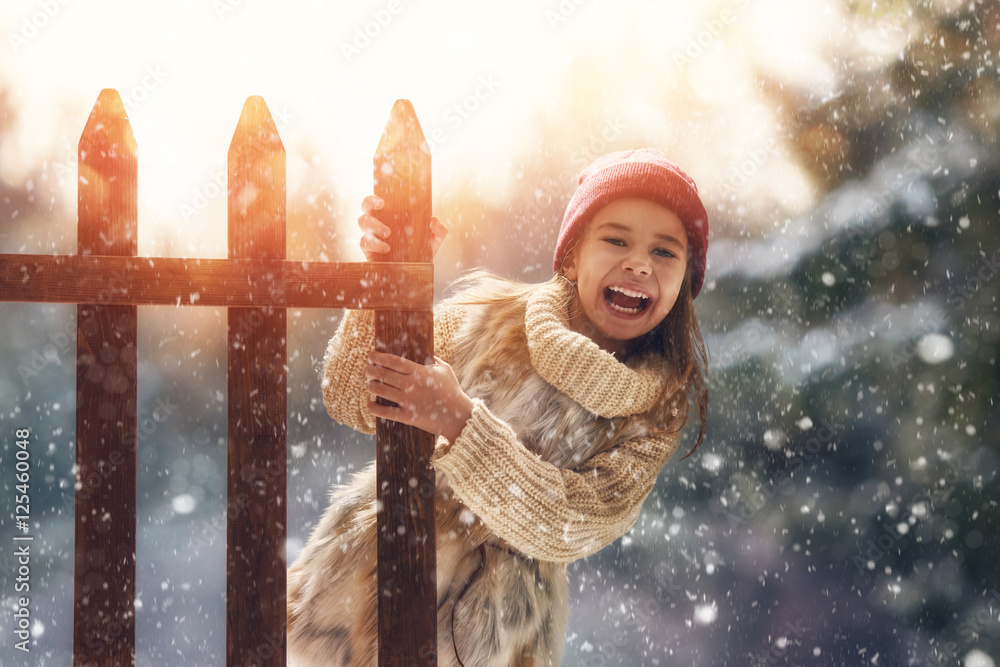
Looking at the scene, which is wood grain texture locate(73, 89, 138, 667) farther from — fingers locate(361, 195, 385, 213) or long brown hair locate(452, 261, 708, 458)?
long brown hair locate(452, 261, 708, 458)

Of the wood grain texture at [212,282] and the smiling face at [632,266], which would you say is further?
→ the smiling face at [632,266]

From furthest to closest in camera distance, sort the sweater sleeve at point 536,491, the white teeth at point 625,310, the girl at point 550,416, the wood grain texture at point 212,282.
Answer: the white teeth at point 625,310, the girl at point 550,416, the sweater sleeve at point 536,491, the wood grain texture at point 212,282

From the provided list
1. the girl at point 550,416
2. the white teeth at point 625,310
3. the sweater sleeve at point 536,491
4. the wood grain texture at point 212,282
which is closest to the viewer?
the wood grain texture at point 212,282

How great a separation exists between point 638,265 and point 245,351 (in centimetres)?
79

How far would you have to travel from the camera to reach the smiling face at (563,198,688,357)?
1.53 meters

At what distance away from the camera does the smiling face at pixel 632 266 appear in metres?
1.53

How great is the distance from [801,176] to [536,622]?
1874 millimetres

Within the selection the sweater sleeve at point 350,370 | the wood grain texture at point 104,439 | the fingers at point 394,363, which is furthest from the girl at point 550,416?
the wood grain texture at point 104,439

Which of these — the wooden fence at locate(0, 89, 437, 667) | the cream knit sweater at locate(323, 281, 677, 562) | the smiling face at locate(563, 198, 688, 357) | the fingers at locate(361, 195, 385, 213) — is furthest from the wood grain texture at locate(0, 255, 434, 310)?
the smiling face at locate(563, 198, 688, 357)

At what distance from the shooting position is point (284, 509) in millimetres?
1249

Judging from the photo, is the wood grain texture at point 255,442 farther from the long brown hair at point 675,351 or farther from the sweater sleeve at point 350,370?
the long brown hair at point 675,351

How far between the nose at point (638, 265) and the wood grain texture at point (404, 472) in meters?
0.45

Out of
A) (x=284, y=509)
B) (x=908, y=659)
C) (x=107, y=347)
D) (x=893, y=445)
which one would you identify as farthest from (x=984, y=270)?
(x=107, y=347)

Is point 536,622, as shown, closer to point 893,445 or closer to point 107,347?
point 107,347
